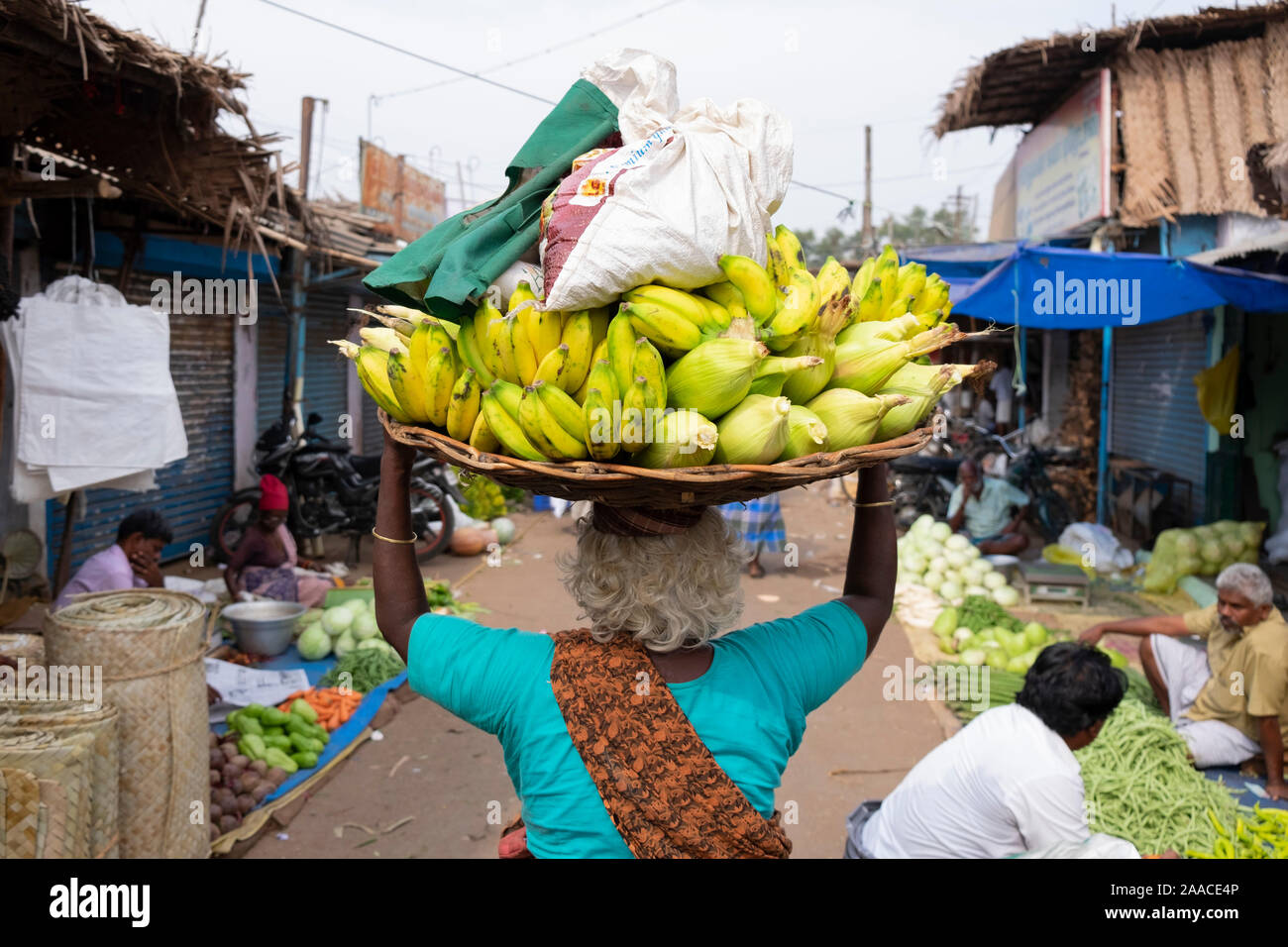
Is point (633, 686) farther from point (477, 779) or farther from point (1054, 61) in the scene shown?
point (1054, 61)

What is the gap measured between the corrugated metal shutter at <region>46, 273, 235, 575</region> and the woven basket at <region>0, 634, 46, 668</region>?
13.6ft

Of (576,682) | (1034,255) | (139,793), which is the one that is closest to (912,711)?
(1034,255)

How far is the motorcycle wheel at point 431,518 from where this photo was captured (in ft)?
31.8

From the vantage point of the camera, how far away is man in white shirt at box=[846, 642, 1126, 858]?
2893mm

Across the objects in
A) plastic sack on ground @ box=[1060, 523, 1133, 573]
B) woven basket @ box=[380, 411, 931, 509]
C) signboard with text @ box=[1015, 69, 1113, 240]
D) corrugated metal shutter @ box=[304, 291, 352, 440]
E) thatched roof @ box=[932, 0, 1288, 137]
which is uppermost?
thatched roof @ box=[932, 0, 1288, 137]

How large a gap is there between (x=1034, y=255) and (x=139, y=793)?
21.6 feet

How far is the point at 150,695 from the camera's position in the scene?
3.39 m

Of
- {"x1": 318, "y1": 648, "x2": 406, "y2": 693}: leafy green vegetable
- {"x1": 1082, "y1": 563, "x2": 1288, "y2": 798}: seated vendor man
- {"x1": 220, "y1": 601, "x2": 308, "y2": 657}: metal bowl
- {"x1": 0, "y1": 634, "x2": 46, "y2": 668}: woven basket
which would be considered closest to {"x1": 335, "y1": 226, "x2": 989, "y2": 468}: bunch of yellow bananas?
{"x1": 0, "y1": 634, "x2": 46, "y2": 668}: woven basket

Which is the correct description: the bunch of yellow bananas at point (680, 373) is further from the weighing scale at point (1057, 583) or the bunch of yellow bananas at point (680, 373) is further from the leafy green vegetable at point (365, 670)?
the weighing scale at point (1057, 583)

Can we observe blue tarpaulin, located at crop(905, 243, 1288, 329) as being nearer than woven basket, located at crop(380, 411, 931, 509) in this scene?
No

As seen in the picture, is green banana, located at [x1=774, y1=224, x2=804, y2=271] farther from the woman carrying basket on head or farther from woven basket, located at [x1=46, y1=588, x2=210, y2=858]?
woven basket, located at [x1=46, y1=588, x2=210, y2=858]

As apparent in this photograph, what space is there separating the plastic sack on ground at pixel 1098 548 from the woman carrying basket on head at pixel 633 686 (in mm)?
8103

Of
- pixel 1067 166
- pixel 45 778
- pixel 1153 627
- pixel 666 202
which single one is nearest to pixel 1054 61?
pixel 1067 166

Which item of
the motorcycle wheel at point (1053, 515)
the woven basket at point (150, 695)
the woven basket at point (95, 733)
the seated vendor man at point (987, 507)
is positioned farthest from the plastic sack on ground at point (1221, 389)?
the woven basket at point (95, 733)
